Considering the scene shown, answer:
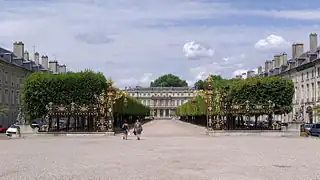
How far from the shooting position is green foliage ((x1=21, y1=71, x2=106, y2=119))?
50.7 metres

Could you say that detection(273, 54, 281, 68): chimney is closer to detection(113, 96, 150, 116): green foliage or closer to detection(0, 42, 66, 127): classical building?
→ detection(113, 96, 150, 116): green foliage

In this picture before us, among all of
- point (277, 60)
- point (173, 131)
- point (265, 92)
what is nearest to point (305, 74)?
point (277, 60)

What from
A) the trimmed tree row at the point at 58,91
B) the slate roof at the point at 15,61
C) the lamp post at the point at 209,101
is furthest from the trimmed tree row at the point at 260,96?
the slate roof at the point at 15,61

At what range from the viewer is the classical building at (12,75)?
71.9 metres

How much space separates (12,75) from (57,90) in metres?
28.5

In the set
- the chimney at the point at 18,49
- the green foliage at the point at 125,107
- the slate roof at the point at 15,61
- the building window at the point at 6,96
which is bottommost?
the green foliage at the point at 125,107

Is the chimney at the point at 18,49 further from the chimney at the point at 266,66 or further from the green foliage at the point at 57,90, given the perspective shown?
the chimney at the point at 266,66

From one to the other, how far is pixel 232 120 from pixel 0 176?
4069cm

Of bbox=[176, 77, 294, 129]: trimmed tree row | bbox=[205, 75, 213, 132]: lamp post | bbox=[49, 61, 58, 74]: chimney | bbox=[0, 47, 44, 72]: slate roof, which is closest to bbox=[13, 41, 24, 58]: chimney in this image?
bbox=[0, 47, 44, 72]: slate roof

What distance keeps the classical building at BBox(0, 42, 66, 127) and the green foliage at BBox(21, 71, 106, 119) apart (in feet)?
67.6

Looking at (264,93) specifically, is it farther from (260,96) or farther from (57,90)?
(57,90)

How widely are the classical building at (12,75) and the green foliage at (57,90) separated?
20.6 m

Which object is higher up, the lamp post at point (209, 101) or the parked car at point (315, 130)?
the lamp post at point (209, 101)

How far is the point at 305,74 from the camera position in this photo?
8269 centimetres
